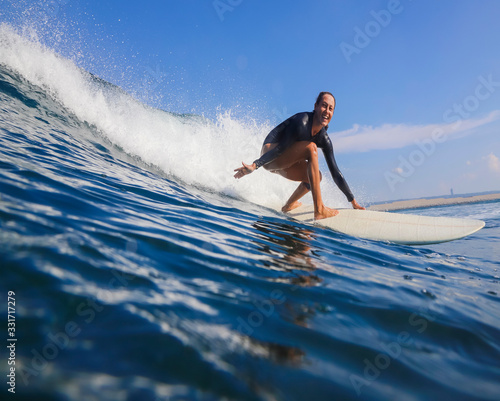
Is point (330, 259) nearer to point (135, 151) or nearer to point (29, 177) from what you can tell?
point (29, 177)

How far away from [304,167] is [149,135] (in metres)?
5.80

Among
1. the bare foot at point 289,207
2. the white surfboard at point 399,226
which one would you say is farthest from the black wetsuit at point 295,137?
the bare foot at point 289,207

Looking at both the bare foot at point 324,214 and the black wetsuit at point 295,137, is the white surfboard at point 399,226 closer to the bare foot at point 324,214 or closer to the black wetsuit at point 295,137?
the bare foot at point 324,214

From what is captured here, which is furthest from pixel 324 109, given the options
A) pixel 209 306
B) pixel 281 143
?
pixel 209 306

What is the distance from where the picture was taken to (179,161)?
8406 millimetres

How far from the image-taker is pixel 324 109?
5.27 metres

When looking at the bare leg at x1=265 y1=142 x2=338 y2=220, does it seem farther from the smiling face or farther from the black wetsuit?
the smiling face

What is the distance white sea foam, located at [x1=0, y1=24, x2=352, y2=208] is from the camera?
801 cm

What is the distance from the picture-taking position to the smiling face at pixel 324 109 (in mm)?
5270

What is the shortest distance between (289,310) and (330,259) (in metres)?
1.51

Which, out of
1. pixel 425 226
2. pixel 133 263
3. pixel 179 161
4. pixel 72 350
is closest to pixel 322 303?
pixel 133 263

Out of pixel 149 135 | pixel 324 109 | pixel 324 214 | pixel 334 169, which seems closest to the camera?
pixel 324 109

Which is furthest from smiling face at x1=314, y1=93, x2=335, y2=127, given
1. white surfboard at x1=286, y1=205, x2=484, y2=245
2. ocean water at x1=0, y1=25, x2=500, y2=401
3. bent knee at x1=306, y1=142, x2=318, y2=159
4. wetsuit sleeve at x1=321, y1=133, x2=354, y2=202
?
ocean water at x1=0, y1=25, x2=500, y2=401

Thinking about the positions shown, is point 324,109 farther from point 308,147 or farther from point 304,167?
point 304,167
